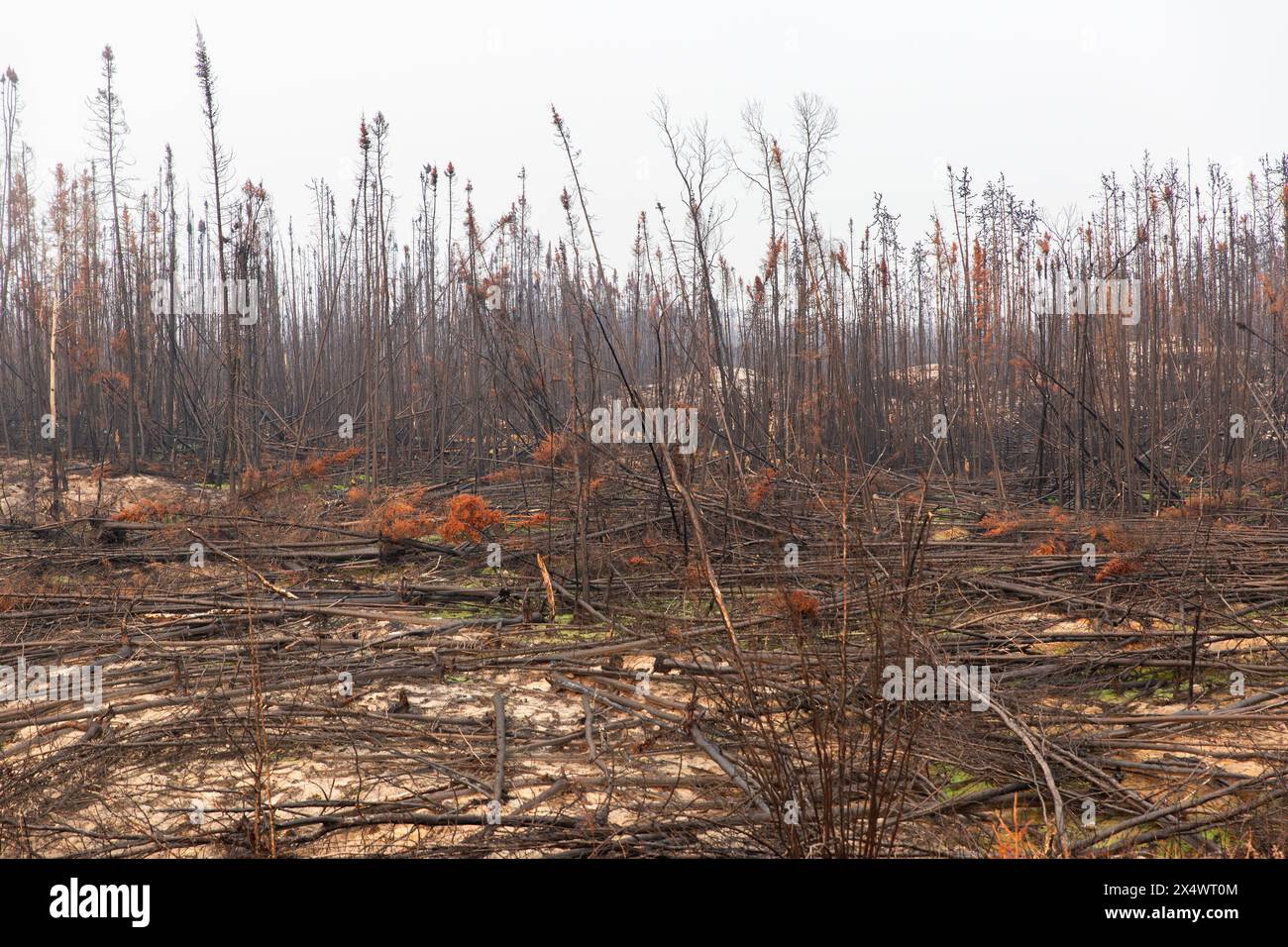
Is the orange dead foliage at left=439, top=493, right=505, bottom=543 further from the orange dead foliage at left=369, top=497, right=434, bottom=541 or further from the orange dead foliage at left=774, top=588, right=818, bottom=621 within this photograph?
the orange dead foliage at left=774, top=588, right=818, bottom=621

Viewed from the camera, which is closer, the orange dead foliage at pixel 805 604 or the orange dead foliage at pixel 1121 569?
the orange dead foliage at pixel 805 604

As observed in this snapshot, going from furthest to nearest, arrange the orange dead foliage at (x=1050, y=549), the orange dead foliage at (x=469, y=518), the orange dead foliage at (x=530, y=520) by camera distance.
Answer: the orange dead foliage at (x=469, y=518)
the orange dead foliage at (x=530, y=520)
the orange dead foliage at (x=1050, y=549)

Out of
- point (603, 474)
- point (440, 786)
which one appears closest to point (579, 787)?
point (440, 786)

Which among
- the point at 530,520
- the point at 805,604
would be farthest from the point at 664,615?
the point at 530,520

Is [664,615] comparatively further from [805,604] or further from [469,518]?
[469,518]

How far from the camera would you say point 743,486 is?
250 inches

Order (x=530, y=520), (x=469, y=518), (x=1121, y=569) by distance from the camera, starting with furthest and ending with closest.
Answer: (x=469, y=518) → (x=530, y=520) → (x=1121, y=569)

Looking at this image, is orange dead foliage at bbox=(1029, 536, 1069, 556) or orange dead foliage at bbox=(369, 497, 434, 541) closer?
orange dead foliage at bbox=(1029, 536, 1069, 556)

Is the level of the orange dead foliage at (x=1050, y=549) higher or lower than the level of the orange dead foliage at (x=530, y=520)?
lower

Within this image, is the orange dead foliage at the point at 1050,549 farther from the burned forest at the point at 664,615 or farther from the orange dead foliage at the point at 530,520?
the orange dead foliage at the point at 530,520

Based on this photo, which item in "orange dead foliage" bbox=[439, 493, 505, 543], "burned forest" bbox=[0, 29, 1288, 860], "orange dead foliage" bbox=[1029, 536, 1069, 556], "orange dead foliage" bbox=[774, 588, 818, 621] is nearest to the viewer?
"burned forest" bbox=[0, 29, 1288, 860]

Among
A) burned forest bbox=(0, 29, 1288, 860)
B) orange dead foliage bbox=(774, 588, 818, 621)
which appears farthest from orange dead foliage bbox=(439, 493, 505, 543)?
orange dead foliage bbox=(774, 588, 818, 621)

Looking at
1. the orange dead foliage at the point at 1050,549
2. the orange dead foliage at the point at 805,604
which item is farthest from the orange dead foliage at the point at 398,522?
the orange dead foliage at the point at 1050,549
